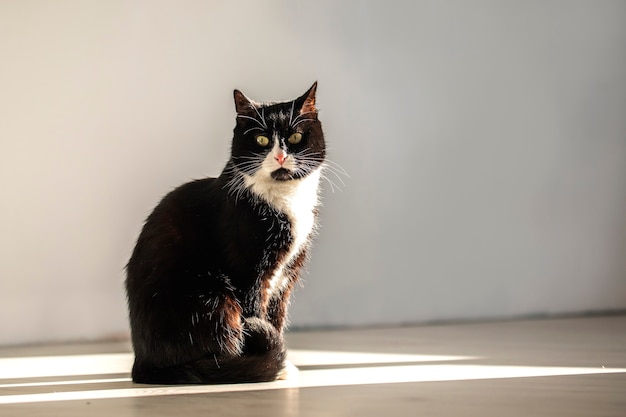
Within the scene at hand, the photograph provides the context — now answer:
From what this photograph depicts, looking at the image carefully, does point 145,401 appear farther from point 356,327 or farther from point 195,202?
point 356,327

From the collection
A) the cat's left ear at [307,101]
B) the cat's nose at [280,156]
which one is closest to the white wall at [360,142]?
the cat's left ear at [307,101]

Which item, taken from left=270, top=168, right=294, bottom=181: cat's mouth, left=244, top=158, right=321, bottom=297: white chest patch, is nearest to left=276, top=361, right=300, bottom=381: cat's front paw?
left=244, top=158, right=321, bottom=297: white chest patch

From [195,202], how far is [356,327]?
1.16m

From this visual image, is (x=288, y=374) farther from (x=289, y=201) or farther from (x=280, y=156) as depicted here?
(x=280, y=156)

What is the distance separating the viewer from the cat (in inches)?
75.2

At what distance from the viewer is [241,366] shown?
75.5 inches

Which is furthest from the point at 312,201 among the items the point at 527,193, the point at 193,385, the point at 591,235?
the point at 591,235

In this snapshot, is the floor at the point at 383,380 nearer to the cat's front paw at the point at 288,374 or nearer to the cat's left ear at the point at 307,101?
the cat's front paw at the point at 288,374

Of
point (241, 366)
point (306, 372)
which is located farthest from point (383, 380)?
point (241, 366)

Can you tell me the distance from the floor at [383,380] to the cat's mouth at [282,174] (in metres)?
0.49

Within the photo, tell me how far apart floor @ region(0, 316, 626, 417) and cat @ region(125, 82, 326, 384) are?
2.9 inches

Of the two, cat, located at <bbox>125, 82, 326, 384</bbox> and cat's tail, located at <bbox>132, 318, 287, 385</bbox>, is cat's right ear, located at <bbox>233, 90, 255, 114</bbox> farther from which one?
cat's tail, located at <bbox>132, 318, 287, 385</bbox>

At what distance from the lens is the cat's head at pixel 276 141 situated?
6.47 feet

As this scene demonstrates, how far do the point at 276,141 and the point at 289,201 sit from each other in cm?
15
